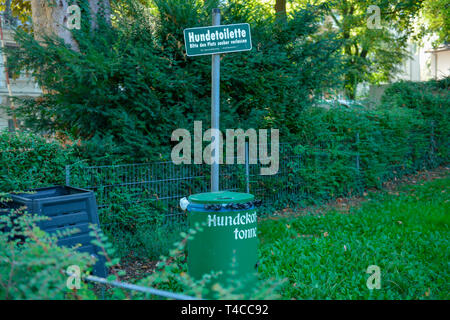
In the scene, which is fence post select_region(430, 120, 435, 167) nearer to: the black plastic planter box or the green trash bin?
the green trash bin

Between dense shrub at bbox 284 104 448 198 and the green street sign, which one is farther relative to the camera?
dense shrub at bbox 284 104 448 198

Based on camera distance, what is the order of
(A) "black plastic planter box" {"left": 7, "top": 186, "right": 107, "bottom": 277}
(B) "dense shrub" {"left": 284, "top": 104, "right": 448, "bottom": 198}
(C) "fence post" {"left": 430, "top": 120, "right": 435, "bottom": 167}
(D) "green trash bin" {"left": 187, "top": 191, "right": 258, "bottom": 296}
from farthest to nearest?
1. (C) "fence post" {"left": 430, "top": 120, "right": 435, "bottom": 167}
2. (B) "dense shrub" {"left": 284, "top": 104, "right": 448, "bottom": 198}
3. (A) "black plastic planter box" {"left": 7, "top": 186, "right": 107, "bottom": 277}
4. (D) "green trash bin" {"left": 187, "top": 191, "right": 258, "bottom": 296}

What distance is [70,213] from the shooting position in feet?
14.6

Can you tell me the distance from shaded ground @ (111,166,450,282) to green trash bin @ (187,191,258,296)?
5.57 ft

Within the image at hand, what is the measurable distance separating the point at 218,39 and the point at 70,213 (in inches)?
96.1

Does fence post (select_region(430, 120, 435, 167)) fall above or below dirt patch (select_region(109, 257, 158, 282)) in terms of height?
above

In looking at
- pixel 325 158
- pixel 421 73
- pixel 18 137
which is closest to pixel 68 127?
pixel 18 137

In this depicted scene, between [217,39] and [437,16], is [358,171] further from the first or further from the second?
[437,16]

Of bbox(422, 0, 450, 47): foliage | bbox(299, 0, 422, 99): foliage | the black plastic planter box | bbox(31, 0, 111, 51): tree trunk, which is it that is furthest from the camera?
bbox(422, 0, 450, 47): foliage

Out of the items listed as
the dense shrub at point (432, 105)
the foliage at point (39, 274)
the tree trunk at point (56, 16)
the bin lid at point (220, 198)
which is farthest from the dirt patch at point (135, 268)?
the dense shrub at point (432, 105)

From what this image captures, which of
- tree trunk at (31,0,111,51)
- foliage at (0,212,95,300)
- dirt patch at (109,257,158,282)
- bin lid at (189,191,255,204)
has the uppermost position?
tree trunk at (31,0,111,51)

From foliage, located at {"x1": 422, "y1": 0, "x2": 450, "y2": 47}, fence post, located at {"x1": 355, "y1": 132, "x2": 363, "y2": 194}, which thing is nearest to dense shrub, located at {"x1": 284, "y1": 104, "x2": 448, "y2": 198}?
fence post, located at {"x1": 355, "y1": 132, "x2": 363, "y2": 194}

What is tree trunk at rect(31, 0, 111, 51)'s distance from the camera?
739 cm

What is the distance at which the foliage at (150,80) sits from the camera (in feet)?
20.6
